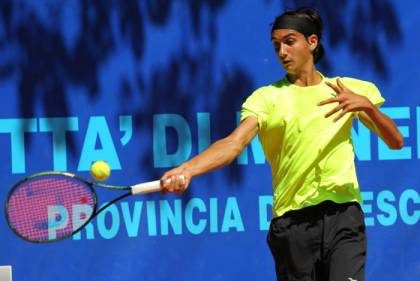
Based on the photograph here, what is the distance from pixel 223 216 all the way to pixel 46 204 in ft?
4.60

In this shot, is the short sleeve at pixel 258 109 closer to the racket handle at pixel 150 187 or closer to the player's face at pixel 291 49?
the player's face at pixel 291 49

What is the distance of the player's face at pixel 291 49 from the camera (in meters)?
4.74

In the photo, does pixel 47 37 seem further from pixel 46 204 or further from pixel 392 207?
pixel 392 207

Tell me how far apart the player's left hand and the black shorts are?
46 centimetres

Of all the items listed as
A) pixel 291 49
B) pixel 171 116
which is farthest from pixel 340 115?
pixel 171 116

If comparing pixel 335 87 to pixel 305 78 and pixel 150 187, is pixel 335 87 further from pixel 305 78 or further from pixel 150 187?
pixel 150 187

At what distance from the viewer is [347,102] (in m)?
4.39

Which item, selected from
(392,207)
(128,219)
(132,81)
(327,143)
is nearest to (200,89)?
(132,81)

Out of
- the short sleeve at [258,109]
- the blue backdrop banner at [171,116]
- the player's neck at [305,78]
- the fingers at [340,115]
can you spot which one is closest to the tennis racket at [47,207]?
the blue backdrop banner at [171,116]

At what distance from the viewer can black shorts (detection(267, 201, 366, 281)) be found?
458 cm

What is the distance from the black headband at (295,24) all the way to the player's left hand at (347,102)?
0.44 m

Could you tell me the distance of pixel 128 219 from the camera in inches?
253

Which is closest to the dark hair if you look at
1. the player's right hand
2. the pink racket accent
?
the player's right hand

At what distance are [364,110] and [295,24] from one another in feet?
1.96
